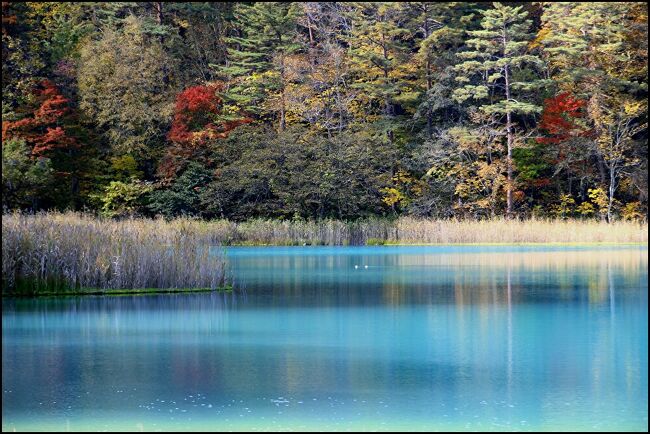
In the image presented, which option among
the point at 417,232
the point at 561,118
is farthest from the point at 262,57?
the point at 417,232

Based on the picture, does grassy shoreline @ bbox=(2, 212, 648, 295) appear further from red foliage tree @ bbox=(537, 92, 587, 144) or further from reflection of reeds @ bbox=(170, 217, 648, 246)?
red foliage tree @ bbox=(537, 92, 587, 144)

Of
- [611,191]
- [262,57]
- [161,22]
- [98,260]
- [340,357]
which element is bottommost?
[340,357]

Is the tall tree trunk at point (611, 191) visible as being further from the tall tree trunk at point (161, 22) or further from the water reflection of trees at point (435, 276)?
the tall tree trunk at point (161, 22)

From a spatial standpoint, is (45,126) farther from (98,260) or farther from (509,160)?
(98,260)

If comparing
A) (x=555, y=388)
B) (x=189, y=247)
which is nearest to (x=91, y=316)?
(x=189, y=247)

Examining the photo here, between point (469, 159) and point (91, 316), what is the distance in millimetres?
23713

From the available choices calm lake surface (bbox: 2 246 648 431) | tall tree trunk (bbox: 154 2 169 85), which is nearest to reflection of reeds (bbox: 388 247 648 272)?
calm lake surface (bbox: 2 246 648 431)

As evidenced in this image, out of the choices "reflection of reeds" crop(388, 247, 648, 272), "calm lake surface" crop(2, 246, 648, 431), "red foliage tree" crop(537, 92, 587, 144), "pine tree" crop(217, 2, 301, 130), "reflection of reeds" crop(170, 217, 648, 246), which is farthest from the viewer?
"pine tree" crop(217, 2, 301, 130)

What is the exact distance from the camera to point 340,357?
9703 millimetres

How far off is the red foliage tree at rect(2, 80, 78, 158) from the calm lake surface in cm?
1796

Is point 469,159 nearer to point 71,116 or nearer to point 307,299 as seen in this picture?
point 71,116

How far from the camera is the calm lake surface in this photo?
7359 mm

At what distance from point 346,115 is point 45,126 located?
33.6ft

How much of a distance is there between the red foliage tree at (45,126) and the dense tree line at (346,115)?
7 centimetres
